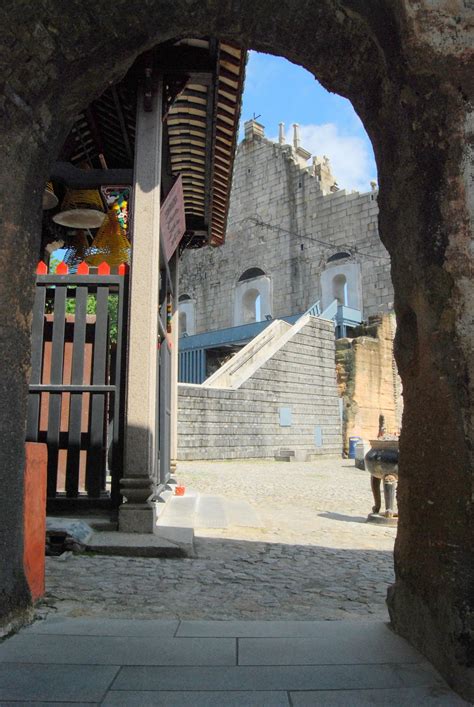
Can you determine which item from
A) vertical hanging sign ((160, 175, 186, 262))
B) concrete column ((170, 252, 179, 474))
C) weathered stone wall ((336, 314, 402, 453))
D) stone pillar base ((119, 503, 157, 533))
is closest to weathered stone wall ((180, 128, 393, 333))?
weathered stone wall ((336, 314, 402, 453))

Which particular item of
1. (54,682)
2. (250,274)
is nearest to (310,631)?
(54,682)

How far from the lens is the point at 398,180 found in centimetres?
221

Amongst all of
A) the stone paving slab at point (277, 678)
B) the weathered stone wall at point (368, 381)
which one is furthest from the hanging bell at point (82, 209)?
the weathered stone wall at point (368, 381)

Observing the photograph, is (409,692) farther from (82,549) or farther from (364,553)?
(364,553)

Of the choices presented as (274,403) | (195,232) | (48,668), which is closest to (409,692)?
(48,668)

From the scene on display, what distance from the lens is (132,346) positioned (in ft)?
15.3

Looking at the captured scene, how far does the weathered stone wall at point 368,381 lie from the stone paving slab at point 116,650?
61.9ft

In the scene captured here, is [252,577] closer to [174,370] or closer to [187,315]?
[174,370]

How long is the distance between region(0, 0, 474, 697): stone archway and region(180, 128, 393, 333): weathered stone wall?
23.4 meters

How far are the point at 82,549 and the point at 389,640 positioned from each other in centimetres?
253

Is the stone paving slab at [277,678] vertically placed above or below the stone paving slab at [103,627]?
above

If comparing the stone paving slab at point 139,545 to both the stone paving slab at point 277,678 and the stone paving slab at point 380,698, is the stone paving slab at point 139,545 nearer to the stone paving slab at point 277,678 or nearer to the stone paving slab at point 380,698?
the stone paving slab at point 277,678

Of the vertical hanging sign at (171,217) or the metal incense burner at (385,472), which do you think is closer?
the vertical hanging sign at (171,217)

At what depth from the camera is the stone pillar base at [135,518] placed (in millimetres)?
4383
